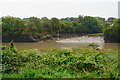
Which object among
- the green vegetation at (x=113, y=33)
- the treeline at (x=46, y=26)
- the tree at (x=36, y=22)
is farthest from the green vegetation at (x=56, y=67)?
the tree at (x=36, y=22)

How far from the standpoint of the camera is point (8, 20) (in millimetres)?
14250

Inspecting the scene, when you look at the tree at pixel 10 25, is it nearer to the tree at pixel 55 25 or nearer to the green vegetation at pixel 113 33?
the tree at pixel 55 25

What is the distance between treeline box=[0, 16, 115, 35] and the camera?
14.7 meters

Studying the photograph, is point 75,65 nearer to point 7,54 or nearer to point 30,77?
point 30,77

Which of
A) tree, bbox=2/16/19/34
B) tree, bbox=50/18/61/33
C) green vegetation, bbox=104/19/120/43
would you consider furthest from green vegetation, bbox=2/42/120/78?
tree, bbox=50/18/61/33

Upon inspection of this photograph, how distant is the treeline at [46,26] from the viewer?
14695 mm

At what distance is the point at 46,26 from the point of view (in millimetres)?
18109

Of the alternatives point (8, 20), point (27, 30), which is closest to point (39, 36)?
point (27, 30)

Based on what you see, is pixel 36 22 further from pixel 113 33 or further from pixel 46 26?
pixel 113 33

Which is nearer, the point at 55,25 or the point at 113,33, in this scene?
the point at 113,33

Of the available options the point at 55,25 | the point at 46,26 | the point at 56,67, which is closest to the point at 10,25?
the point at 46,26

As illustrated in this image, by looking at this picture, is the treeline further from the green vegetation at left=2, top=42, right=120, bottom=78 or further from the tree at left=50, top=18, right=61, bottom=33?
the green vegetation at left=2, top=42, right=120, bottom=78

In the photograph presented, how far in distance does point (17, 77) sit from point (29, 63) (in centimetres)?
93

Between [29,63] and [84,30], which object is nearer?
[29,63]
